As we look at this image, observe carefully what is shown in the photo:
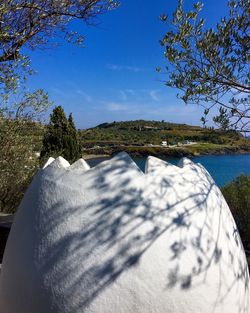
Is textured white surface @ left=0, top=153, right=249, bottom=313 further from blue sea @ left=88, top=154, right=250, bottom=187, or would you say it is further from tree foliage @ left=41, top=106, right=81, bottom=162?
tree foliage @ left=41, top=106, right=81, bottom=162

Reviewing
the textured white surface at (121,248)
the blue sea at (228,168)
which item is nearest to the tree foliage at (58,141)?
the blue sea at (228,168)

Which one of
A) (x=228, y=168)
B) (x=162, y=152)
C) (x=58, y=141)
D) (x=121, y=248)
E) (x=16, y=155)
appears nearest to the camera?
(x=121, y=248)

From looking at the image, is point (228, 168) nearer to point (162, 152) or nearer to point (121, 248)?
point (162, 152)

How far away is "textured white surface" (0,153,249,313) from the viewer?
10.2 ft

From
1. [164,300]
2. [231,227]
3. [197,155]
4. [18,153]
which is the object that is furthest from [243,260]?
[197,155]

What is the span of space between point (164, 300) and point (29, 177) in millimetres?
8204

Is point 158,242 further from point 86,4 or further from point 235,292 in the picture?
point 86,4

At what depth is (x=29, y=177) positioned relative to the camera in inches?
426

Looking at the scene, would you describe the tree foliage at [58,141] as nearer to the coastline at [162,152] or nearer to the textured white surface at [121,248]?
the coastline at [162,152]

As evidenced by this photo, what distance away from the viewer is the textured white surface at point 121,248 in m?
3.12

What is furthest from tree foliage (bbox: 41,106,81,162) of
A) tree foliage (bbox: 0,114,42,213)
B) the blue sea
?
the blue sea

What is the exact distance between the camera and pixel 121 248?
3.16 metres

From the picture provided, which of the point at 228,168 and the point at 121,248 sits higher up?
the point at 121,248

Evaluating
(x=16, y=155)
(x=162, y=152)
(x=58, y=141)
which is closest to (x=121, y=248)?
(x=16, y=155)
